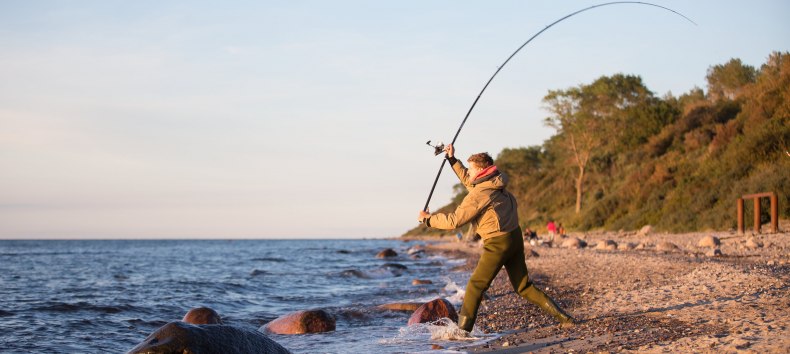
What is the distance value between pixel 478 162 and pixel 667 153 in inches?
1284

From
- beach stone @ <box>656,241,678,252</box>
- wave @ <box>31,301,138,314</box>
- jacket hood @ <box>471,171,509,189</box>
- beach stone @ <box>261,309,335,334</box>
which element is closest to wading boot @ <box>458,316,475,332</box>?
jacket hood @ <box>471,171,509,189</box>

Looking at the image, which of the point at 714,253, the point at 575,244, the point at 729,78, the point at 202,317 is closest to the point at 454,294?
the point at 202,317

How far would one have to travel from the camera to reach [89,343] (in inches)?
381

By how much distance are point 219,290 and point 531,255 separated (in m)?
9.51

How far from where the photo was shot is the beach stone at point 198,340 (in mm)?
5703

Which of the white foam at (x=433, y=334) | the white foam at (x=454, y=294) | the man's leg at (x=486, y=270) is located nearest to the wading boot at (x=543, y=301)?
the man's leg at (x=486, y=270)

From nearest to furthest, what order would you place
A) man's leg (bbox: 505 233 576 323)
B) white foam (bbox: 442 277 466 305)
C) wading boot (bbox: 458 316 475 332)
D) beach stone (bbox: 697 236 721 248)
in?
man's leg (bbox: 505 233 576 323) → wading boot (bbox: 458 316 475 332) → white foam (bbox: 442 277 466 305) → beach stone (bbox: 697 236 721 248)

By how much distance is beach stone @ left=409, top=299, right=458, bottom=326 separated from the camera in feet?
31.0

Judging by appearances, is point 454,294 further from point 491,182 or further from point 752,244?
point 491,182

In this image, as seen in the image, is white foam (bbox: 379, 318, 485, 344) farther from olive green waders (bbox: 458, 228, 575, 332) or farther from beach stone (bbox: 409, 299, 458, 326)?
olive green waders (bbox: 458, 228, 575, 332)

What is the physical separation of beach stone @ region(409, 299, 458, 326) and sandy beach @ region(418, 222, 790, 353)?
1.43 ft

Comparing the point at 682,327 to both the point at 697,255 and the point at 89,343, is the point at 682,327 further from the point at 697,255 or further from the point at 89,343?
the point at 697,255

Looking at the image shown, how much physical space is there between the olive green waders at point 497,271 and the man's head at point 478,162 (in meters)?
0.67

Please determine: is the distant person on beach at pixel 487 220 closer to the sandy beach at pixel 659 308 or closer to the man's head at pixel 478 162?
the man's head at pixel 478 162
